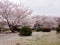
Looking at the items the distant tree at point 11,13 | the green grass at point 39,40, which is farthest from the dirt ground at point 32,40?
the distant tree at point 11,13

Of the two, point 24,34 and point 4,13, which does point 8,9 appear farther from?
point 24,34

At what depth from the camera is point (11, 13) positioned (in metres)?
16.7

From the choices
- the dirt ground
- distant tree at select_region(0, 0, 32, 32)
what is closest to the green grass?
the dirt ground

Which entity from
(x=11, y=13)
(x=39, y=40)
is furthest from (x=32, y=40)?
(x=11, y=13)

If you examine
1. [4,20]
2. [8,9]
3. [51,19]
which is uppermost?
[8,9]

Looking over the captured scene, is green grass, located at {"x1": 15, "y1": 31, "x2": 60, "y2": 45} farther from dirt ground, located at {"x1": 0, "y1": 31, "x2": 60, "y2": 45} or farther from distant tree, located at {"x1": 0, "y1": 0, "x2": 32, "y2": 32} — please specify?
distant tree, located at {"x1": 0, "y1": 0, "x2": 32, "y2": 32}

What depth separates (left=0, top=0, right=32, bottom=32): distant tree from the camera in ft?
53.6

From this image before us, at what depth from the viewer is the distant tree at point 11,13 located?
16337 mm

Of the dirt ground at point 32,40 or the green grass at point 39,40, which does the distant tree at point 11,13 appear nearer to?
the dirt ground at point 32,40

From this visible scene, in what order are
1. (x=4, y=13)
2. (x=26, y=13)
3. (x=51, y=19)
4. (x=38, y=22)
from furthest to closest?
1. (x=51, y=19)
2. (x=38, y=22)
3. (x=26, y=13)
4. (x=4, y=13)

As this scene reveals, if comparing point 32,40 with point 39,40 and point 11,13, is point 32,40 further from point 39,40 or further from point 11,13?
point 11,13

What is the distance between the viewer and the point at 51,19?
25719 millimetres

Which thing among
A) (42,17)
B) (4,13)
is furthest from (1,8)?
(42,17)

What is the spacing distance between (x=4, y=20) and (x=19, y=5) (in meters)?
2.63
